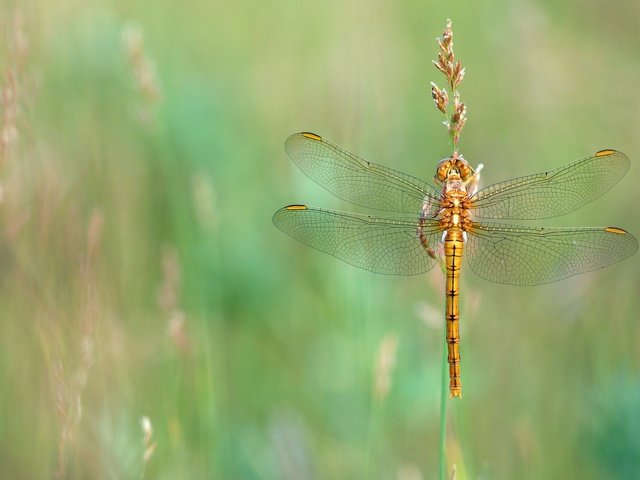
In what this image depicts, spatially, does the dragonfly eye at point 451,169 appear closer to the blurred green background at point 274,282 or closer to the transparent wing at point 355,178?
the transparent wing at point 355,178

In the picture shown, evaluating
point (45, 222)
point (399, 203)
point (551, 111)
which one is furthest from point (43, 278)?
point (551, 111)

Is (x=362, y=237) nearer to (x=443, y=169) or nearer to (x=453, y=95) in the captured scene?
(x=443, y=169)

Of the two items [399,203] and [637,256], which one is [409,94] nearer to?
[637,256]

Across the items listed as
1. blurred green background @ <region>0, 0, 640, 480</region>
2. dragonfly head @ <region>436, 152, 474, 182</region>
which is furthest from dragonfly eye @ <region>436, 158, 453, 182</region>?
blurred green background @ <region>0, 0, 640, 480</region>

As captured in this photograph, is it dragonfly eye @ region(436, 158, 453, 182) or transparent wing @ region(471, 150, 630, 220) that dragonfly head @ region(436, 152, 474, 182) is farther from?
transparent wing @ region(471, 150, 630, 220)

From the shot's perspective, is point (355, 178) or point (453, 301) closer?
point (453, 301)

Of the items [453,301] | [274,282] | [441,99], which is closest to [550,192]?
[453,301]

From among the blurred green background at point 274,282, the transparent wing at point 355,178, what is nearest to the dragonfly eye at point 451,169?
the transparent wing at point 355,178
